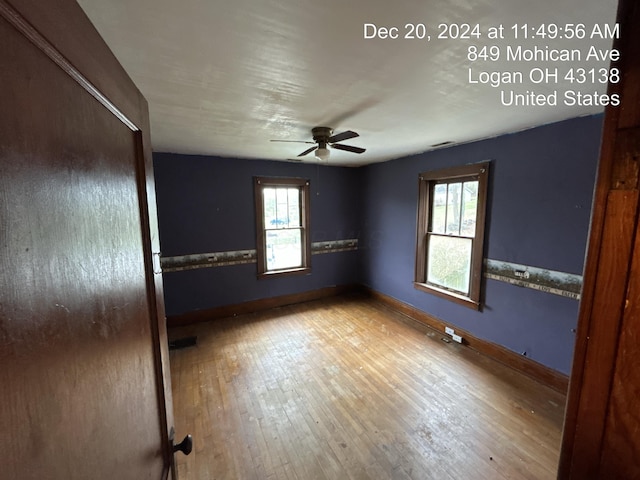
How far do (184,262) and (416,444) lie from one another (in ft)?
11.0

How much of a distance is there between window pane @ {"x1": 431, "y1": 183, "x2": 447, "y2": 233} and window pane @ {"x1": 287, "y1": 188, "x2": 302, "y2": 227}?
2092 millimetres

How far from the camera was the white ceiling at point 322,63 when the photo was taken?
100 cm

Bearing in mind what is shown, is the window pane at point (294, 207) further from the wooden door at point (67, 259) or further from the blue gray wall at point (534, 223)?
the wooden door at point (67, 259)

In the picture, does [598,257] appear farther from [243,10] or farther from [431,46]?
[243,10]

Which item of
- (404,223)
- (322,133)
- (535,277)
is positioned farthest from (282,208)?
(535,277)

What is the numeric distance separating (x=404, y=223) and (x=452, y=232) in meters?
0.77

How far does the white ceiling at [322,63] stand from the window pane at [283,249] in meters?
2.11

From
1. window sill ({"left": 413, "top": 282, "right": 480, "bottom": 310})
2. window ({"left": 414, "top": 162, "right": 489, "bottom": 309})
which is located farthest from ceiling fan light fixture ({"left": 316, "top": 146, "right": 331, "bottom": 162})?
window sill ({"left": 413, "top": 282, "right": 480, "bottom": 310})

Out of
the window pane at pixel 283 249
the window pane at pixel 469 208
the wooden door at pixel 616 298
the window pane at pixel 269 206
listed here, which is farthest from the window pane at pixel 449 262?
the wooden door at pixel 616 298

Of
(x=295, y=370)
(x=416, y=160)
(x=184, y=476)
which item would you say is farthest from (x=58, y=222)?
(x=416, y=160)

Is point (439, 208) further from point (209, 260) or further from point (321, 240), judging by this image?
point (209, 260)

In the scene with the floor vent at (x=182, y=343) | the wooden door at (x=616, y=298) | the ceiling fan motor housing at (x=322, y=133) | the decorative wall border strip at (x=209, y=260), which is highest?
the ceiling fan motor housing at (x=322, y=133)

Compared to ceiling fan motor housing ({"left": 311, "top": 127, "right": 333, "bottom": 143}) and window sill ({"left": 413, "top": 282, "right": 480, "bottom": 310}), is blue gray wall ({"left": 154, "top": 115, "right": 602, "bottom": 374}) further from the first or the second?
ceiling fan motor housing ({"left": 311, "top": 127, "right": 333, "bottom": 143})

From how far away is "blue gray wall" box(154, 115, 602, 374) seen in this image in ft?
7.55
